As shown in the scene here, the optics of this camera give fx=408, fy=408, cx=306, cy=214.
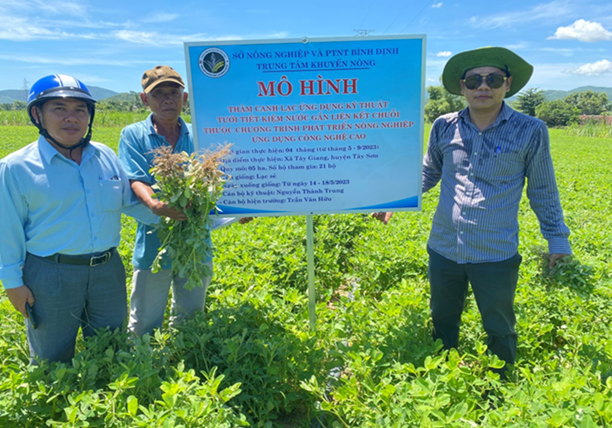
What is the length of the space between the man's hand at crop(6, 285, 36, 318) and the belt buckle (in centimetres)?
36

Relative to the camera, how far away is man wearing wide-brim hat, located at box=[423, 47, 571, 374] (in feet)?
8.29

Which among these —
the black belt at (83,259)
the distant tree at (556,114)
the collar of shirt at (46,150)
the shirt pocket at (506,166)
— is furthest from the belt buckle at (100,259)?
the distant tree at (556,114)

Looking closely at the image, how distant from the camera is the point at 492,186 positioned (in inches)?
102

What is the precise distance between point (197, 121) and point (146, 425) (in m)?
1.85

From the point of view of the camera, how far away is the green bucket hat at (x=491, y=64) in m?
2.56

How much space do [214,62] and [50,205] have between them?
135 centimetres

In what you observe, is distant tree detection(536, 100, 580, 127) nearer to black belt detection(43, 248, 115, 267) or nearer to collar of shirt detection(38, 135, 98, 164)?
black belt detection(43, 248, 115, 267)

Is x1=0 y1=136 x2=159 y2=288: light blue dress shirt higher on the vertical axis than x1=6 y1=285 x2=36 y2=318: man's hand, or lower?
higher

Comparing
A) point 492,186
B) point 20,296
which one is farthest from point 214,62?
point 492,186

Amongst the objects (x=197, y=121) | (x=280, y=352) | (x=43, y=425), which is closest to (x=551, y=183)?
(x=280, y=352)

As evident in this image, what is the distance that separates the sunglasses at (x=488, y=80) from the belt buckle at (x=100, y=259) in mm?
2560

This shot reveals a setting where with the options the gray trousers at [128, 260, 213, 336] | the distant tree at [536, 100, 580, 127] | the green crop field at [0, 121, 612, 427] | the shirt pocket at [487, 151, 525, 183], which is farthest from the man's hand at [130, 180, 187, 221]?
the distant tree at [536, 100, 580, 127]

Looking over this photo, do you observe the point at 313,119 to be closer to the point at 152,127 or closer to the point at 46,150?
the point at 152,127

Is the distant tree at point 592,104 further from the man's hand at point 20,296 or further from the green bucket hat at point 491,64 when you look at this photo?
the man's hand at point 20,296
